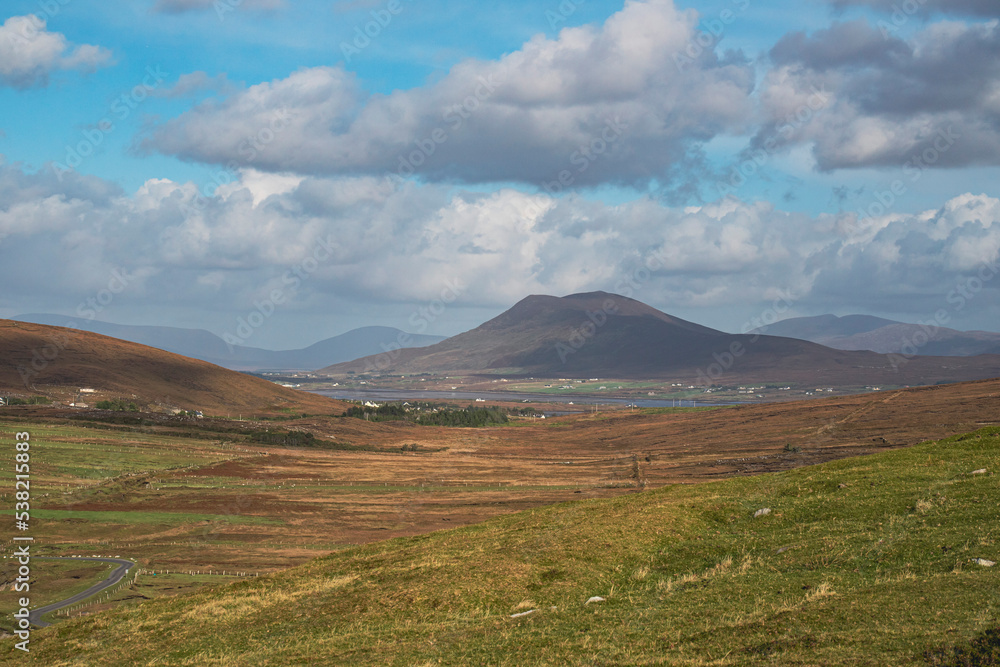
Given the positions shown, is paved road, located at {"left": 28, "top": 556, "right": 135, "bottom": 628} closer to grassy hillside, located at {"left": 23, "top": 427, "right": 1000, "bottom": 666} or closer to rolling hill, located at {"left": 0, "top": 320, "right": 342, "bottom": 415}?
grassy hillside, located at {"left": 23, "top": 427, "right": 1000, "bottom": 666}

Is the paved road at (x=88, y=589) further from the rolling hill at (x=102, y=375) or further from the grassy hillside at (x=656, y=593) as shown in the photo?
the rolling hill at (x=102, y=375)

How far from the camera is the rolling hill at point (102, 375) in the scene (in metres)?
162

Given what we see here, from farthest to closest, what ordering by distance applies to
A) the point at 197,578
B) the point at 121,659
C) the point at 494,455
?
1. the point at 494,455
2. the point at 197,578
3. the point at 121,659

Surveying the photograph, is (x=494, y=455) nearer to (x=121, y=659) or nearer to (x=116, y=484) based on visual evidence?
(x=116, y=484)

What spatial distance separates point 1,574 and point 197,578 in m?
12.6

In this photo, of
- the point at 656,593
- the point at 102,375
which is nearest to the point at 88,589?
the point at 656,593

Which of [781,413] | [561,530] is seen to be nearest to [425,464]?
[781,413]

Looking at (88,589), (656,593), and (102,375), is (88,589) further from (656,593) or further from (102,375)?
(102,375)

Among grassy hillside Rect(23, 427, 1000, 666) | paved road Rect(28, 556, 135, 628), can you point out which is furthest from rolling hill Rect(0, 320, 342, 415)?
grassy hillside Rect(23, 427, 1000, 666)

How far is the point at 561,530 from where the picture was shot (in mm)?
30734

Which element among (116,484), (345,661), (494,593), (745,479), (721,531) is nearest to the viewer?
(345,661)

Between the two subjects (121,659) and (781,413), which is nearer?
(121,659)

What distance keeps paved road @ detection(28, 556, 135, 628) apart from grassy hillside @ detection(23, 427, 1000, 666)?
14.8m

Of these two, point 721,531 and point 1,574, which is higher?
point 721,531
